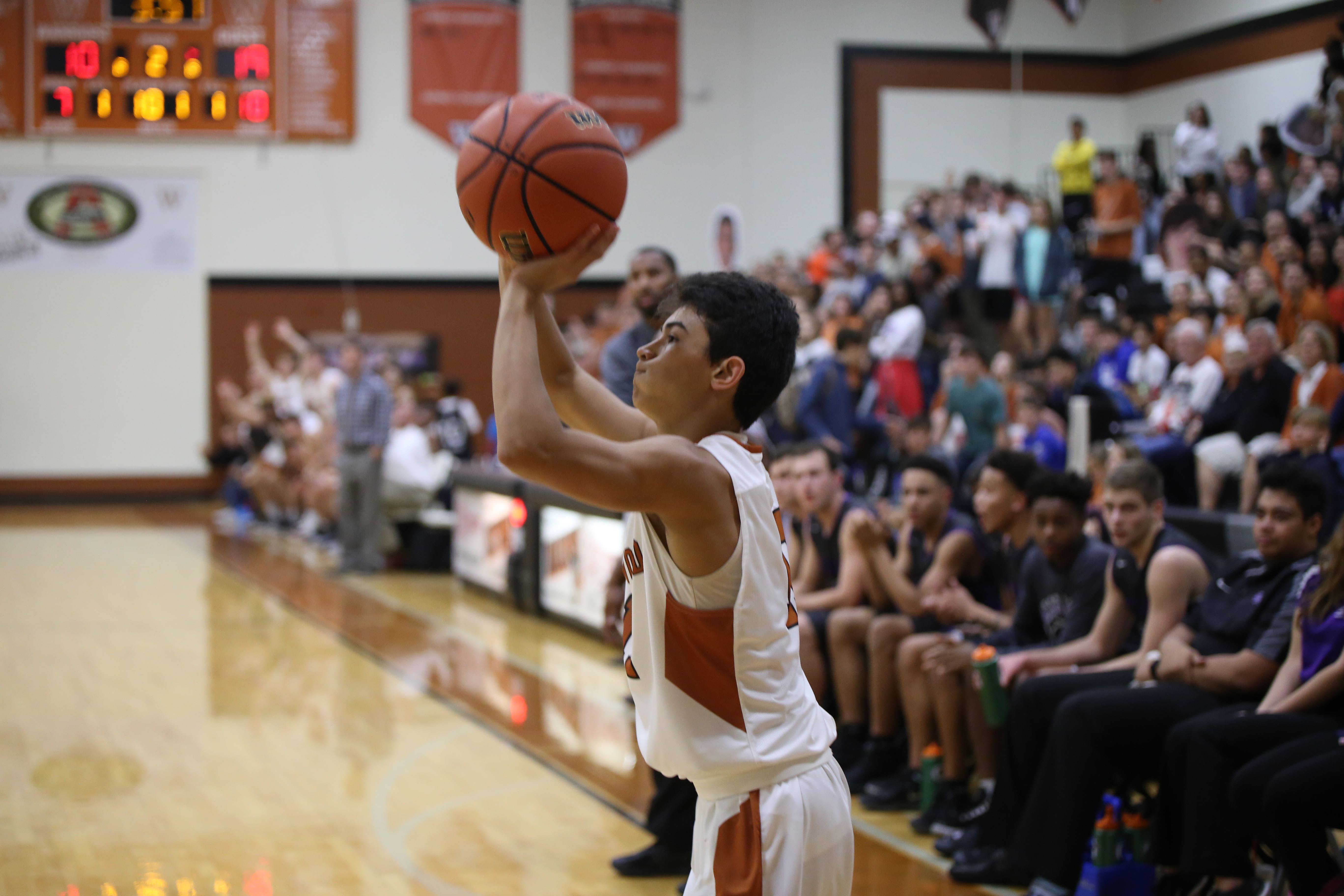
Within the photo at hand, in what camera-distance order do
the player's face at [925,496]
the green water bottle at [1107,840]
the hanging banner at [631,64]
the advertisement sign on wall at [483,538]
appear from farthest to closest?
the hanging banner at [631,64] < the advertisement sign on wall at [483,538] < the player's face at [925,496] < the green water bottle at [1107,840]

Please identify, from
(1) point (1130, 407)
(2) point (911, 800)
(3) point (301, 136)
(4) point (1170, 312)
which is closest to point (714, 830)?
(2) point (911, 800)

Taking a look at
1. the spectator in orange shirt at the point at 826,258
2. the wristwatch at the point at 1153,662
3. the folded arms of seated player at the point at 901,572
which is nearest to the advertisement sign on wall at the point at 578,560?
the folded arms of seated player at the point at 901,572

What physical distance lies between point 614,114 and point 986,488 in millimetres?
15412

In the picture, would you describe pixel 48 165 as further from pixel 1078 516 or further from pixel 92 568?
pixel 1078 516

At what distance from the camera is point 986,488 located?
5.19 meters

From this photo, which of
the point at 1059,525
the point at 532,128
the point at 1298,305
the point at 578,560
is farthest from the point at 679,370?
the point at 1298,305

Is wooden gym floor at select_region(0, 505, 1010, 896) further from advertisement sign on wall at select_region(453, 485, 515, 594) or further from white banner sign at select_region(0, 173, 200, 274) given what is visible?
white banner sign at select_region(0, 173, 200, 274)

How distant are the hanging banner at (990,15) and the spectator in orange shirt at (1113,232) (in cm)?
184

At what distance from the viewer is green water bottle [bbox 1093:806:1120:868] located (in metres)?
4.22

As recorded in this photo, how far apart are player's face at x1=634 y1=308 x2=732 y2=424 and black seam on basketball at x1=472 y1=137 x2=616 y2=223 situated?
0.23 m

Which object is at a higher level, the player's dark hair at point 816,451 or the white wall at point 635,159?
the white wall at point 635,159

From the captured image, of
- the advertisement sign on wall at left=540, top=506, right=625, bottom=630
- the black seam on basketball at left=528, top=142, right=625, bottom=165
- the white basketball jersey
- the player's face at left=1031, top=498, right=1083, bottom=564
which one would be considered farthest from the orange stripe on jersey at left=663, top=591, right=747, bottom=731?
the advertisement sign on wall at left=540, top=506, right=625, bottom=630

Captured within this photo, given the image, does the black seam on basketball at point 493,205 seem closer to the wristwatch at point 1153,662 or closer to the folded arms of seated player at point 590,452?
the folded arms of seated player at point 590,452

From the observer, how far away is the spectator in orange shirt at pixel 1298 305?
959 centimetres
